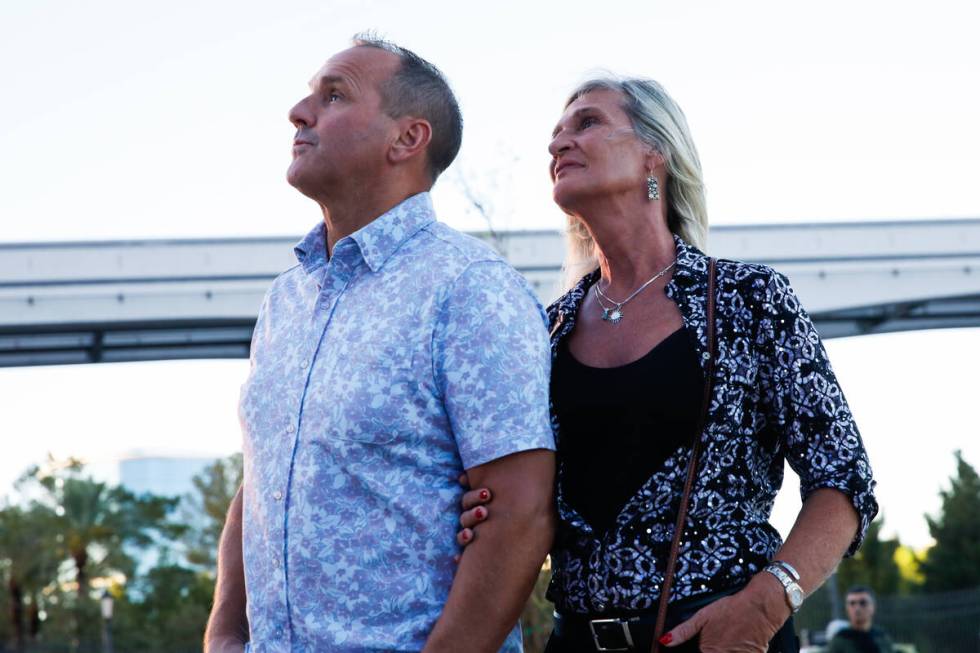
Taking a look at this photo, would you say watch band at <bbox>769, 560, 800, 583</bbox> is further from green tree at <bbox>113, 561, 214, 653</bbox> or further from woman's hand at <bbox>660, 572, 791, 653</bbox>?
green tree at <bbox>113, 561, 214, 653</bbox>

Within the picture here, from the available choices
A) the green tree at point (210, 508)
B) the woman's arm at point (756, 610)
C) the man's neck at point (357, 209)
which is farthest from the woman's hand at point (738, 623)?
the green tree at point (210, 508)

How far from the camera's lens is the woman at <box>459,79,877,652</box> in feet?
8.75

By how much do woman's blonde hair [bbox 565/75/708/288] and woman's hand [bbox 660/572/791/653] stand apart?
97 cm

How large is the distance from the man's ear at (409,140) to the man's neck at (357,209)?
0.08 m

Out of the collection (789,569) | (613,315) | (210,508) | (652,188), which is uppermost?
(210,508)

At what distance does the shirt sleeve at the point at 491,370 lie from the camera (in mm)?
2588

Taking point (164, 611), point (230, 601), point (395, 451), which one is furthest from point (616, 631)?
point (164, 611)

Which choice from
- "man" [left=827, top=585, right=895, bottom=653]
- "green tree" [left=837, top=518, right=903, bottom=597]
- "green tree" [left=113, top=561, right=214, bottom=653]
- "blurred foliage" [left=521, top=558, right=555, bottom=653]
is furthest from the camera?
"green tree" [left=837, top=518, right=903, bottom=597]

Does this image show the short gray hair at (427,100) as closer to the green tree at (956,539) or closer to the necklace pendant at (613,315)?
the necklace pendant at (613,315)

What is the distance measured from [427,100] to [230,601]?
47.8 inches

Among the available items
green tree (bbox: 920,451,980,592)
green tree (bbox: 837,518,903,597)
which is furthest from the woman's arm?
green tree (bbox: 837,518,903,597)

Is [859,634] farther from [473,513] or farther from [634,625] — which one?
[473,513]

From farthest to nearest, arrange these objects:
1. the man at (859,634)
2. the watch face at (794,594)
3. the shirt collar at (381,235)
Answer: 1. the man at (859,634)
2. the shirt collar at (381,235)
3. the watch face at (794,594)

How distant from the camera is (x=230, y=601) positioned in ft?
9.95
